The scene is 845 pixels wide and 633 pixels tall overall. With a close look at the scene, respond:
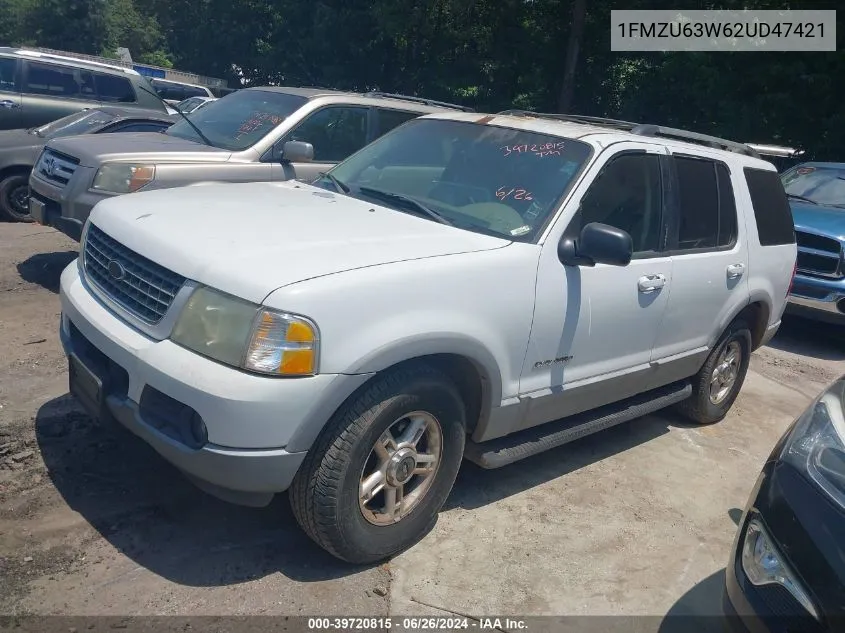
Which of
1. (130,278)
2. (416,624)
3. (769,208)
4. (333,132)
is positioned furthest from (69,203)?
(769,208)

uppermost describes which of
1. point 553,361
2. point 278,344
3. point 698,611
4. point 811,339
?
point 278,344

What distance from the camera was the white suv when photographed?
9.27ft

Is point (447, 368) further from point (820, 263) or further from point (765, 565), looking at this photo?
point (820, 263)

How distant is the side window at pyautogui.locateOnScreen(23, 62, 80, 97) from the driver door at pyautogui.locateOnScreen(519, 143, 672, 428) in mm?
9384

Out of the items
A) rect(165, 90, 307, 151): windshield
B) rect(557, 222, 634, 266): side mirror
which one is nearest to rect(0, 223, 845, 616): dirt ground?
rect(557, 222, 634, 266): side mirror

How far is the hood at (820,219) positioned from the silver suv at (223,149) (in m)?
4.38

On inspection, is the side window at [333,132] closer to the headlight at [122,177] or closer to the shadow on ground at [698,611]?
the headlight at [122,177]

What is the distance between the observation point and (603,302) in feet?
12.8

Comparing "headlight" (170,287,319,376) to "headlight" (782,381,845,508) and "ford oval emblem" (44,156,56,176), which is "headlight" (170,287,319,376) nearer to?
"headlight" (782,381,845,508)

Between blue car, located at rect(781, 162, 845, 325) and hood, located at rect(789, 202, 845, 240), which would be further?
hood, located at rect(789, 202, 845, 240)

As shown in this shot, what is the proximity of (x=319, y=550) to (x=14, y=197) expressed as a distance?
688cm

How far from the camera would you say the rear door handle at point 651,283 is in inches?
162

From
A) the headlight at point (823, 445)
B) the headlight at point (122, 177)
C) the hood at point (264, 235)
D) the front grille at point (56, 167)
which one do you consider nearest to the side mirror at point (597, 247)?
the hood at point (264, 235)

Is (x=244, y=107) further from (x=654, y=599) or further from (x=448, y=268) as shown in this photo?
(x=654, y=599)
